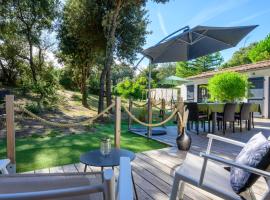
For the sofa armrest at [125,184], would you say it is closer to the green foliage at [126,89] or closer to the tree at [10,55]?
the tree at [10,55]

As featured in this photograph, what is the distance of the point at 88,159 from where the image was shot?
2.53m

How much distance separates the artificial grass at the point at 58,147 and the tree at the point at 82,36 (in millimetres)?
5130

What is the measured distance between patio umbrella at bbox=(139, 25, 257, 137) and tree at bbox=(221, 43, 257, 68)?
24.0 m

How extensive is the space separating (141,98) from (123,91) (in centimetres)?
190

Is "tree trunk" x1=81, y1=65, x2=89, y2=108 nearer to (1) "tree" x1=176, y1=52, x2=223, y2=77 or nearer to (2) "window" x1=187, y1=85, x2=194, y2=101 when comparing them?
(2) "window" x1=187, y1=85, x2=194, y2=101

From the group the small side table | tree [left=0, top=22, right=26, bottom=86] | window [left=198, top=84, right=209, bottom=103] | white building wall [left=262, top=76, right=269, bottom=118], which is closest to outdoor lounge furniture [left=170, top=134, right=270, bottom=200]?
the small side table

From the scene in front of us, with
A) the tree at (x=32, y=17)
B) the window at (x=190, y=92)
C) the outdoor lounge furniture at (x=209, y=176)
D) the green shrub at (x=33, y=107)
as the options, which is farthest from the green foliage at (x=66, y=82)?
the outdoor lounge furniture at (x=209, y=176)

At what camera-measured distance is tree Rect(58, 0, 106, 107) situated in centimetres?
A: 950

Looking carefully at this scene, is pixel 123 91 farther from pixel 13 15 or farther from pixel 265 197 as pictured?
pixel 265 197

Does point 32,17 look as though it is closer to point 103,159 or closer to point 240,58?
point 103,159

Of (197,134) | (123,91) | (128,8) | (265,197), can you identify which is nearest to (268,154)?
(265,197)

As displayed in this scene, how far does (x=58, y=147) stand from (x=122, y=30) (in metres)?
6.54

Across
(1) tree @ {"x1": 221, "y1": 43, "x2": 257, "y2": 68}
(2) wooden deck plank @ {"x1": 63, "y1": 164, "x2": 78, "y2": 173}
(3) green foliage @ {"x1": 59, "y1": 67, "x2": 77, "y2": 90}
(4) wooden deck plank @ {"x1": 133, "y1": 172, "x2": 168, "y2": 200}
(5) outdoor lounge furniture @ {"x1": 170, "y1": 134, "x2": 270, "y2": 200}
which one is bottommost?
(4) wooden deck plank @ {"x1": 133, "y1": 172, "x2": 168, "y2": 200}

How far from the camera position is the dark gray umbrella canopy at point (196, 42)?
5018mm
